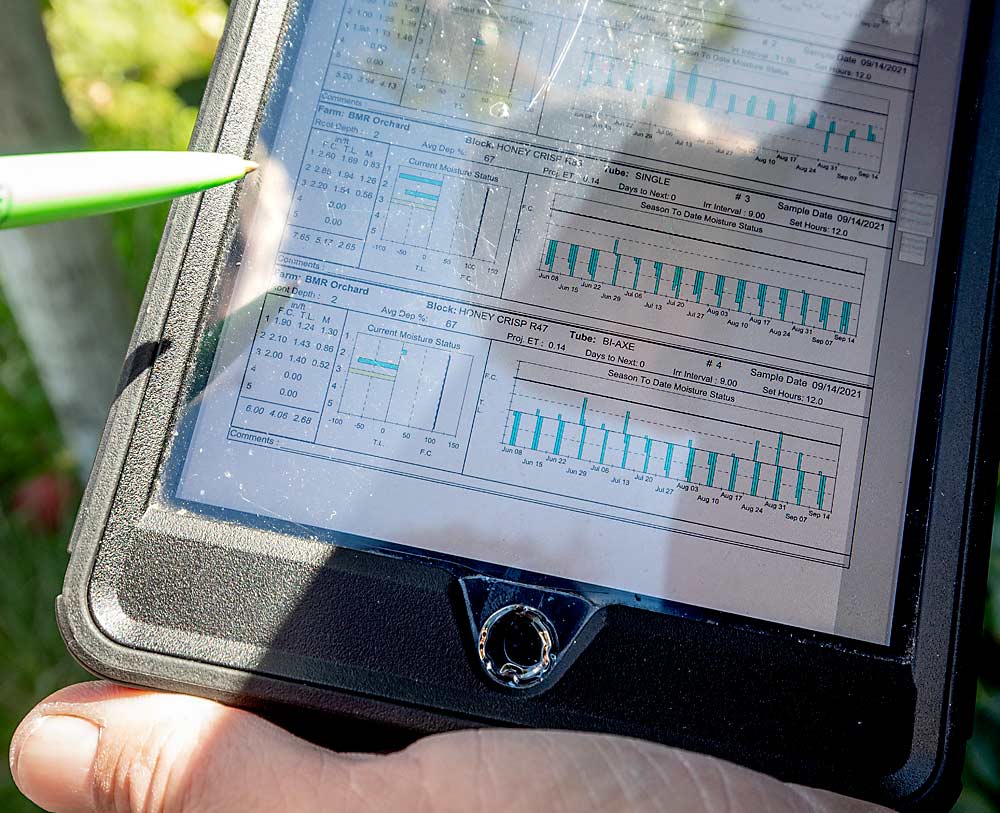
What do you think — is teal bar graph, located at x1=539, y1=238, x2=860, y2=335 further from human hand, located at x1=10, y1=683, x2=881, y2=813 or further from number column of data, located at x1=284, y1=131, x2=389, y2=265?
human hand, located at x1=10, y1=683, x2=881, y2=813

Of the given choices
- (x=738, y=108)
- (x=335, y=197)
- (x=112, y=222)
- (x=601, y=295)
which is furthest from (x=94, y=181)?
(x=112, y=222)

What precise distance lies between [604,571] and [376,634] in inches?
6.0

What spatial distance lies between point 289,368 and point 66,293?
1.45 ft

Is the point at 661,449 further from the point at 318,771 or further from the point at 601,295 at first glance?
the point at 318,771

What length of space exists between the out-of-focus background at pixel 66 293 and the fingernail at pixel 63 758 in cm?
48

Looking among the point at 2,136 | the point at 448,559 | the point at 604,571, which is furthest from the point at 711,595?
the point at 2,136

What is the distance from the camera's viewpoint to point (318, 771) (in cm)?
50

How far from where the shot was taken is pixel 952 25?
62cm

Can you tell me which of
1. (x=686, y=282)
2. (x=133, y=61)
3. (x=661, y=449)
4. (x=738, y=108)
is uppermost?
(x=133, y=61)

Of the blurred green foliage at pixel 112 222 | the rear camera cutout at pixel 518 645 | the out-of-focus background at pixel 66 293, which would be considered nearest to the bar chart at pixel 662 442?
the rear camera cutout at pixel 518 645

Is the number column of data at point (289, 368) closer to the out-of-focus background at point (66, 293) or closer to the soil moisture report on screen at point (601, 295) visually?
the soil moisture report on screen at point (601, 295)

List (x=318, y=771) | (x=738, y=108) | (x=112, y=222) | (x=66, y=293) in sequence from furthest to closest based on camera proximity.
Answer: (x=112, y=222), (x=66, y=293), (x=738, y=108), (x=318, y=771)

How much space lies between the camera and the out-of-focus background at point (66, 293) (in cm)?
81

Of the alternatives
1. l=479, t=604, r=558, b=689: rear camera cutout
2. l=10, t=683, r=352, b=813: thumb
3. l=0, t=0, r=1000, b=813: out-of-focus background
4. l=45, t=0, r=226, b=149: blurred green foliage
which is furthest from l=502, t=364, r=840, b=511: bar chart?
l=45, t=0, r=226, b=149: blurred green foliage
